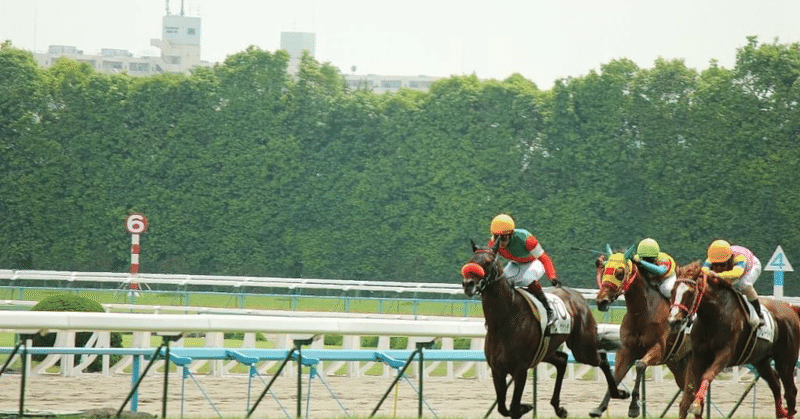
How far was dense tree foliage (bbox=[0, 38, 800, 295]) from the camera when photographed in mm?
35719

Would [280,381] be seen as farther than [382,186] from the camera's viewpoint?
No

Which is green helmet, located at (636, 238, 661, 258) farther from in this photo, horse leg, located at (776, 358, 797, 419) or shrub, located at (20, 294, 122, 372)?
shrub, located at (20, 294, 122, 372)

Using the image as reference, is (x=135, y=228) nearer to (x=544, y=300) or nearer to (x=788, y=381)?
(x=788, y=381)

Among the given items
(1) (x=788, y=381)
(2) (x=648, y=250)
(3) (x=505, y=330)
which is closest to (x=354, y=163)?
(2) (x=648, y=250)

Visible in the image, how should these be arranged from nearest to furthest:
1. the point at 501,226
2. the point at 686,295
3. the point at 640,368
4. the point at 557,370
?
the point at 686,295 → the point at 501,226 → the point at 640,368 → the point at 557,370

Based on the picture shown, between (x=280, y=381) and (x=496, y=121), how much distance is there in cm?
2656

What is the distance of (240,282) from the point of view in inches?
1056

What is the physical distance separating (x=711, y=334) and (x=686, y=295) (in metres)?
0.62

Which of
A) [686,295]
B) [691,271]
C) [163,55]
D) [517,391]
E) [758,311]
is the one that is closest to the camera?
[517,391]

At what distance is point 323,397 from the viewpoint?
12703 mm

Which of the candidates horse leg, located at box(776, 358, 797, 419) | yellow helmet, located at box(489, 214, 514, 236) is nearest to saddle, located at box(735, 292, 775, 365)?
horse leg, located at box(776, 358, 797, 419)

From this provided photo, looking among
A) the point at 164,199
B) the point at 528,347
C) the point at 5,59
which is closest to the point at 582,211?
the point at 164,199

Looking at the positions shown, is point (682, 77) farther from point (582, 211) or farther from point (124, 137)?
point (124, 137)

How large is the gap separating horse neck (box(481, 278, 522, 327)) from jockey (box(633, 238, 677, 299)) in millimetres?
1432
